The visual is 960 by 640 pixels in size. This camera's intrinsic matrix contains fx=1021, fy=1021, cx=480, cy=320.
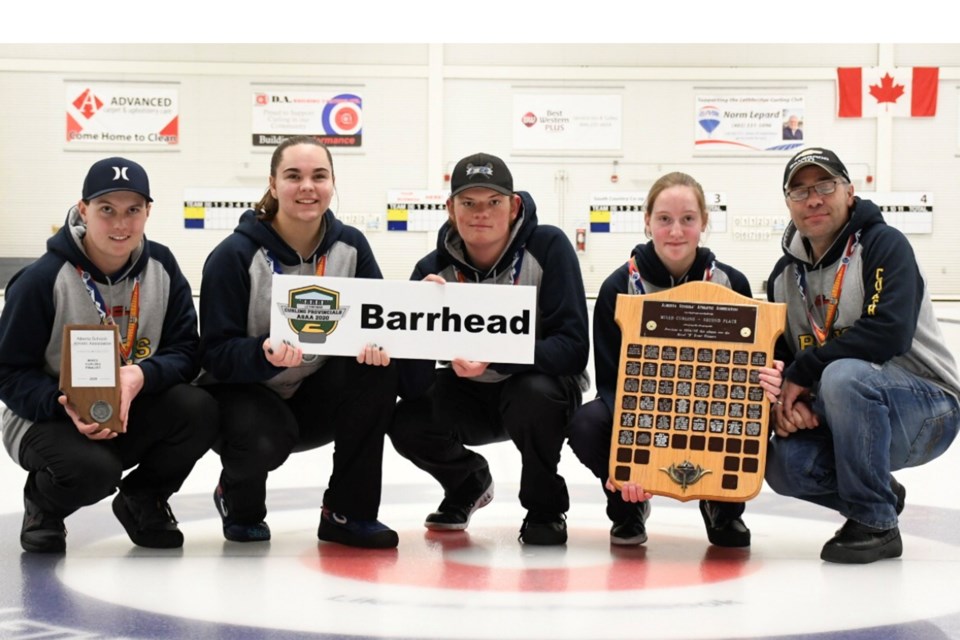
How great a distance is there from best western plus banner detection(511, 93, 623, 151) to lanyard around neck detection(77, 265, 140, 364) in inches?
537

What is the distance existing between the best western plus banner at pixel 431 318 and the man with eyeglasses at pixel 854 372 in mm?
773

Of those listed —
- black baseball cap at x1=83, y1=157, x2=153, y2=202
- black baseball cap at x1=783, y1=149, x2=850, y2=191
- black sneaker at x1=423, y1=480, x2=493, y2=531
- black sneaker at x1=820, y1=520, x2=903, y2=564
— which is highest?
black baseball cap at x1=783, y1=149, x2=850, y2=191

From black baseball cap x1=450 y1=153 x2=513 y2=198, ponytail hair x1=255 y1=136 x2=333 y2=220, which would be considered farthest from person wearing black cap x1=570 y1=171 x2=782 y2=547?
ponytail hair x1=255 y1=136 x2=333 y2=220

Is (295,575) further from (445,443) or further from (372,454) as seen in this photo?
(445,443)

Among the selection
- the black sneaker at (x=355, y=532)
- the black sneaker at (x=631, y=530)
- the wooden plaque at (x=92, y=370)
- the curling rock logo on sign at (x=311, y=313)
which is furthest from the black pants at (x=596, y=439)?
the wooden plaque at (x=92, y=370)

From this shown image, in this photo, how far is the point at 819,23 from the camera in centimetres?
1603

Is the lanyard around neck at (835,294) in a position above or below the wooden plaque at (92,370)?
above

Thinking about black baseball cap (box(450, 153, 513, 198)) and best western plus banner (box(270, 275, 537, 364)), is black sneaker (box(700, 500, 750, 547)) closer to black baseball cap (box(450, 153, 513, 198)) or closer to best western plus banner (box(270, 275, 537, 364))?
best western plus banner (box(270, 275, 537, 364))

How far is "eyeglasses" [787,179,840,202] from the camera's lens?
2.86 metres

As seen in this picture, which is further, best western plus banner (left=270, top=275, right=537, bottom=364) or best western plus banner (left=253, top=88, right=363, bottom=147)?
best western plus banner (left=253, top=88, right=363, bottom=147)

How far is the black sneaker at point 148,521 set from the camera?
114 inches

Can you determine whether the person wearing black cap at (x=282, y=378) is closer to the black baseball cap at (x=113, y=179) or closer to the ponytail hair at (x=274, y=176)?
the ponytail hair at (x=274, y=176)

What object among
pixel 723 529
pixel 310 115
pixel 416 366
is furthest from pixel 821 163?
pixel 310 115

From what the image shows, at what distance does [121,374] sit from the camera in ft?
8.97
